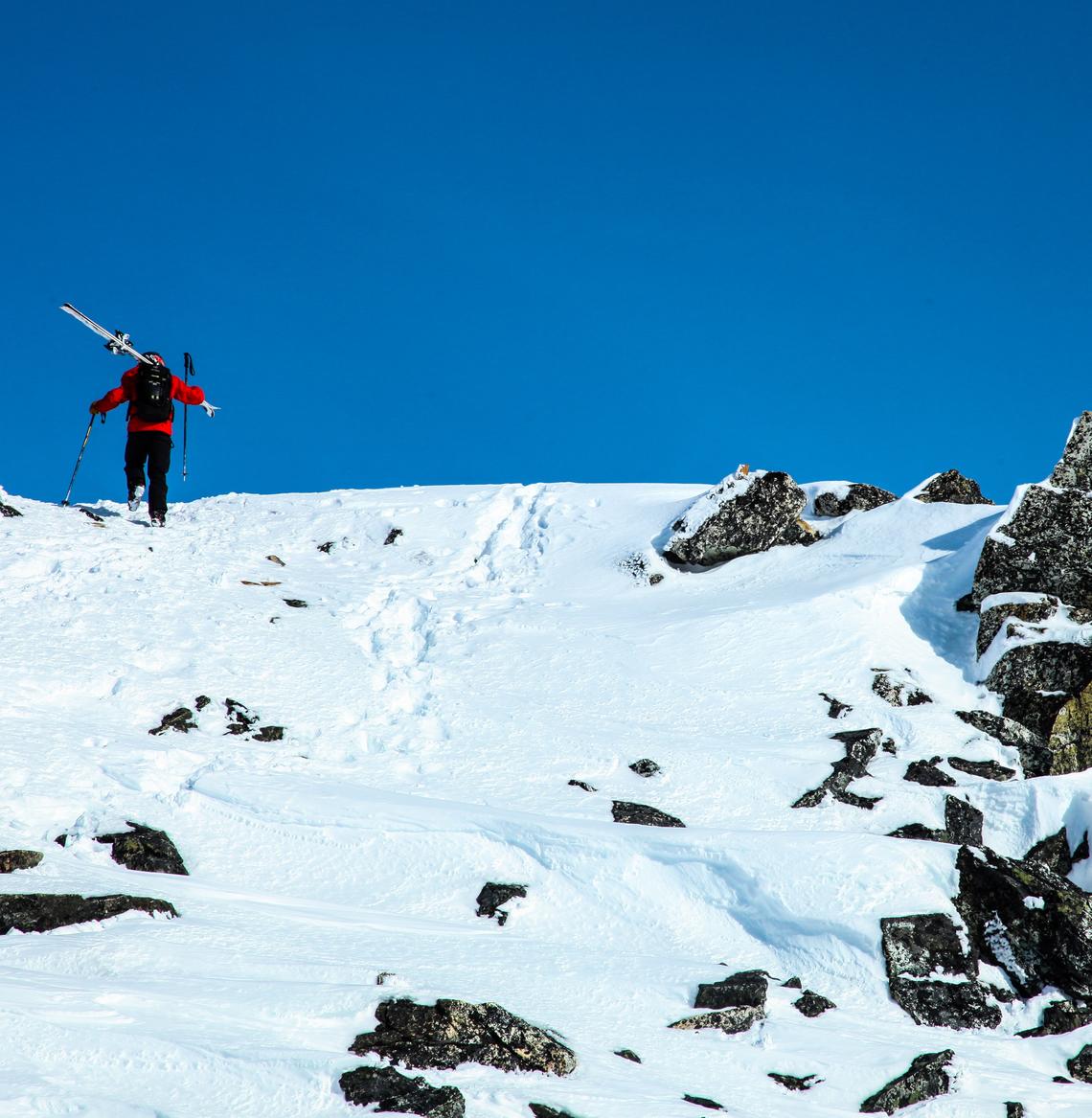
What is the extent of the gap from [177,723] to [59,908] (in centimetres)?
409

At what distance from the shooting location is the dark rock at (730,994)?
6.14m

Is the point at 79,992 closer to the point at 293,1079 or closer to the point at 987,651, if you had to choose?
the point at 293,1079

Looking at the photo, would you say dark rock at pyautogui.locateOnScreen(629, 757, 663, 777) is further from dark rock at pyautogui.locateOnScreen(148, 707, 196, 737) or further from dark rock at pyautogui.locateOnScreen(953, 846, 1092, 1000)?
dark rock at pyautogui.locateOnScreen(148, 707, 196, 737)

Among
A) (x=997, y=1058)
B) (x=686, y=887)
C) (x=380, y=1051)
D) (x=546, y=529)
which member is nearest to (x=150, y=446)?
(x=546, y=529)

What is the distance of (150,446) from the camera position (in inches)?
664

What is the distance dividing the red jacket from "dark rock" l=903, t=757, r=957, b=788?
13315mm

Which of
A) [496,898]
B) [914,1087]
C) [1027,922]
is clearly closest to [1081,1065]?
[1027,922]

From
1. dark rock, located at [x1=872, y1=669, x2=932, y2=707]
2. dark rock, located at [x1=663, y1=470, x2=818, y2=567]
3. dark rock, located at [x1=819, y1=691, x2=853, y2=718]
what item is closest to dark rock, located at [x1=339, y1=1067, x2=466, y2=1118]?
dark rock, located at [x1=819, y1=691, x2=853, y2=718]

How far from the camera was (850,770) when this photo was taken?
33.4 feet

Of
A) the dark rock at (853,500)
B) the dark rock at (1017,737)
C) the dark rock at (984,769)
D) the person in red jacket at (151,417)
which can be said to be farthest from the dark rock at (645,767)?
the person in red jacket at (151,417)

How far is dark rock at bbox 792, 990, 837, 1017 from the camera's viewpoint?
640 cm

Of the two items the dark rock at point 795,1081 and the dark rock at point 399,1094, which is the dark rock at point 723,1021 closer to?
the dark rock at point 795,1081

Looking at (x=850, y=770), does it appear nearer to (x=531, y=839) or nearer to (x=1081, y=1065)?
(x=531, y=839)

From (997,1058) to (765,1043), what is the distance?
157 cm
